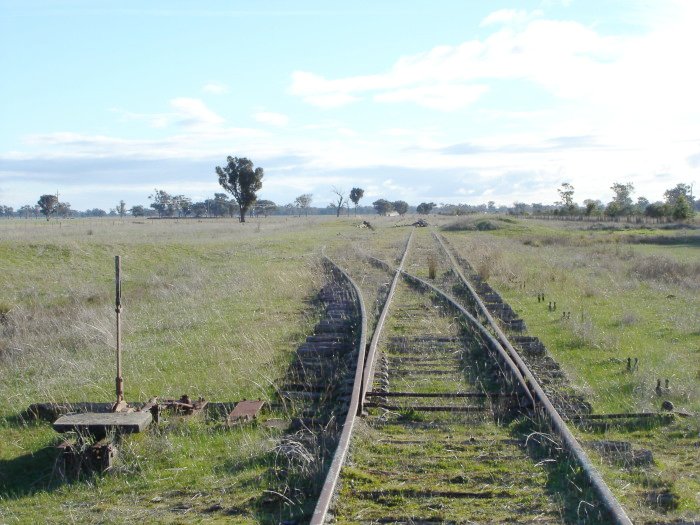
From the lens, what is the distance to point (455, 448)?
6270 mm

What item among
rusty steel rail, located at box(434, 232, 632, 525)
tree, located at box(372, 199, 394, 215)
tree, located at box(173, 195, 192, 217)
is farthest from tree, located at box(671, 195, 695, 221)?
tree, located at box(372, 199, 394, 215)

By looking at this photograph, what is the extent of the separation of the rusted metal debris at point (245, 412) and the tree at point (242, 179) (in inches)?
3036

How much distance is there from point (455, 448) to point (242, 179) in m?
80.2

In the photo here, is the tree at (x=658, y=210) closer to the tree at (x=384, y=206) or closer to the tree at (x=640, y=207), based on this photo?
the tree at (x=640, y=207)

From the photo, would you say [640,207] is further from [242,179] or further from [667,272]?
[667,272]

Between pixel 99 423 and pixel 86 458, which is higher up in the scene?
pixel 99 423

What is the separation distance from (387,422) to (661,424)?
8.16ft

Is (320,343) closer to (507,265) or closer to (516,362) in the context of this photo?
(516,362)

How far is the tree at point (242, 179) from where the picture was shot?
84.6 meters

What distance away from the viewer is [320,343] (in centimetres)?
1088

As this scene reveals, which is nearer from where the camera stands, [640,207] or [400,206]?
[640,207]

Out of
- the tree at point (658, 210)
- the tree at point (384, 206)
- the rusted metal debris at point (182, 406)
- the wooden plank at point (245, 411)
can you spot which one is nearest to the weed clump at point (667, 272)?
the wooden plank at point (245, 411)

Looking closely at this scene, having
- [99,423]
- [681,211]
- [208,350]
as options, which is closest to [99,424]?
[99,423]

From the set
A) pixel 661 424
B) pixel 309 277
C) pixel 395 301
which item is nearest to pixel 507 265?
pixel 309 277
